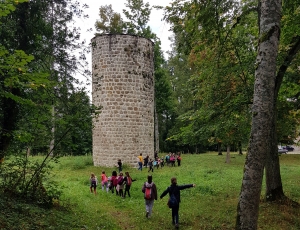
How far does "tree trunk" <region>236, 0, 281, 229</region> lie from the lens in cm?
517

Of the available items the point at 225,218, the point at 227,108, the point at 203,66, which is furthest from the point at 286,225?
the point at 203,66

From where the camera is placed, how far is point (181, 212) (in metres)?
8.84

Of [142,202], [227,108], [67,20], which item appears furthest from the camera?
[142,202]

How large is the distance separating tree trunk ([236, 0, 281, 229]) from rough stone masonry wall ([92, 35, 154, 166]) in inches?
547

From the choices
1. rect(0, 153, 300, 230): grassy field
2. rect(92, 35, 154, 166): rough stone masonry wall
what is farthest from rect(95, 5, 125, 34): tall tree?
rect(0, 153, 300, 230): grassy field

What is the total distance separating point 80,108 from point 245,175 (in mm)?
4154

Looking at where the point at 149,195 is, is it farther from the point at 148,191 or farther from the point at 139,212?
the point at 139,212

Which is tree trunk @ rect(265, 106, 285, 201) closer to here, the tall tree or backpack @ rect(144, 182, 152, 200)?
backpack @ rect(144, 182, 152, 200)

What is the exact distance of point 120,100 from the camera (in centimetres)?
1880

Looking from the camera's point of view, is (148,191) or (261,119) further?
(148,191)

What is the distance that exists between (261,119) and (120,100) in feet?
46.4

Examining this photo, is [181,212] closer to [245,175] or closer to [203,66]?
[245,175]

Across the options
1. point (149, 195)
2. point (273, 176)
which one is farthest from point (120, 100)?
point (273, 176)

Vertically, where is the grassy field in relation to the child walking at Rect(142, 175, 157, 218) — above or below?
below
